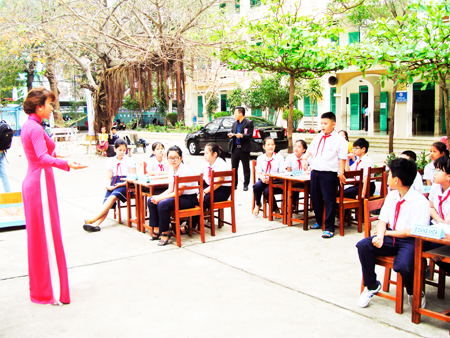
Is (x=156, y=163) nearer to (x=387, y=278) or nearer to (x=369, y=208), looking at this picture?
(x=369, y=208)

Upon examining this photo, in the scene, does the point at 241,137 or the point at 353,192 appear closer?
the point at 353,192

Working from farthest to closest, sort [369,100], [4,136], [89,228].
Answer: [369,100] < [4,136] < [89,228]

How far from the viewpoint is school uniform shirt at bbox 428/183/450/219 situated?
13.2ft

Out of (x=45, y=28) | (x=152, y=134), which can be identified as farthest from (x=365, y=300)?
(x=152, y=134)

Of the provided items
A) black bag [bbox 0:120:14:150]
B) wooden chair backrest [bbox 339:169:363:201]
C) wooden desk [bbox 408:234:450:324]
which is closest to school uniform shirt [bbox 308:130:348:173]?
wooden chair backrest [bbox 339:169:363:201]

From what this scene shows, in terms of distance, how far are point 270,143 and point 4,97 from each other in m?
36.8

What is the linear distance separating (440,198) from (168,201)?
305 cm

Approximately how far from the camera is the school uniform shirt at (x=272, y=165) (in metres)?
6.94

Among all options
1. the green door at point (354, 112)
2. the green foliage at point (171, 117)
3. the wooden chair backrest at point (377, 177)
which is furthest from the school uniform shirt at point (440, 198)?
the green foliage at point (171, 117)

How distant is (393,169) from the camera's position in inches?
143

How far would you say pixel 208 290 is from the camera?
13.4 ft

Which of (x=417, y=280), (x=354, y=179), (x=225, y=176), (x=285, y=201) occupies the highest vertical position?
(x=225, y=176)

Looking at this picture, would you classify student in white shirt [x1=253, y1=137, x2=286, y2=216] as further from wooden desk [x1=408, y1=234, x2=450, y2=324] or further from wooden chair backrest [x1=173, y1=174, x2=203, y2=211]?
wooden desk [x1=408, y1=234, x2=450, y2=324]

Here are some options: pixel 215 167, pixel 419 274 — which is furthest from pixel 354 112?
pixel 419 274
